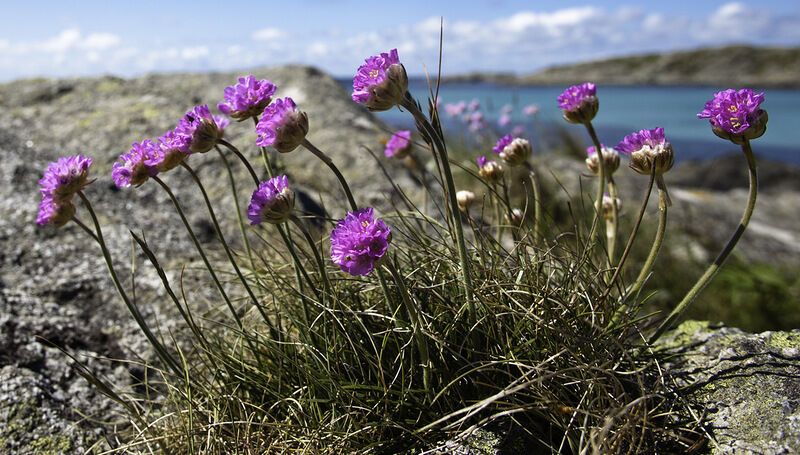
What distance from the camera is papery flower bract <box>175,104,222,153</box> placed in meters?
1.37

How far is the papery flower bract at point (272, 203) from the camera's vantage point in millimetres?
1240

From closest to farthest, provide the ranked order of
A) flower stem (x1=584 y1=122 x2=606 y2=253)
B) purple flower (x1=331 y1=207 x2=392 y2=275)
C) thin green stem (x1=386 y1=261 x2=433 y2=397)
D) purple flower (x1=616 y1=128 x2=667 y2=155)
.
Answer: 1. purple flower (x1=331 y1=207 x2=392 y2=275)
2. thin green stem (x1=386 y1=261 x2=433 y2=397)
3. purple flower (x1=616 y1=128 x2=667 y2=155)
4. flower stem (x1=584 y1=122 x2=606 y2=253)

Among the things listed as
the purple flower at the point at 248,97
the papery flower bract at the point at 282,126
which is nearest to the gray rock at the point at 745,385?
the papery flower bract at the point at 282,126

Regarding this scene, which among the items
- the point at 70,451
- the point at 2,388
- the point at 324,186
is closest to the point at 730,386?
the point at 70,451

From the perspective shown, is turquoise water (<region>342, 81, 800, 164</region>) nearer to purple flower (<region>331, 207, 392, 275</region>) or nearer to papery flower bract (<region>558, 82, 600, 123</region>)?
papery flower bract (<region>558, 82, 600, 123</region>)

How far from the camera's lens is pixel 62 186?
4.69ft

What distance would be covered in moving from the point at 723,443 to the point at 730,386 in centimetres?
20

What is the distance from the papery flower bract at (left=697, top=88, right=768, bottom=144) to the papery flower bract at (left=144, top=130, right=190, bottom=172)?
3.80 feet

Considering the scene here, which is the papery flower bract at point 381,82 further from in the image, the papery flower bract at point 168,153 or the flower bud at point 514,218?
the flower bud at point 514,218

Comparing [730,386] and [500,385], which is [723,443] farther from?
[500,385]

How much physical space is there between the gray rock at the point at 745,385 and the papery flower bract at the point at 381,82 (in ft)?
3.29

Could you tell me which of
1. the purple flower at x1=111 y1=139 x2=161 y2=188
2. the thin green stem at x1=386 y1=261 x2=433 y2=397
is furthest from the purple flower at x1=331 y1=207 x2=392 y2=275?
the purple flower at x1=111 y1=139 x2=161 y2=188

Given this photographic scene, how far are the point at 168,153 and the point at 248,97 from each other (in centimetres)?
23

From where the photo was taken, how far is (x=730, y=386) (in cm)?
148
